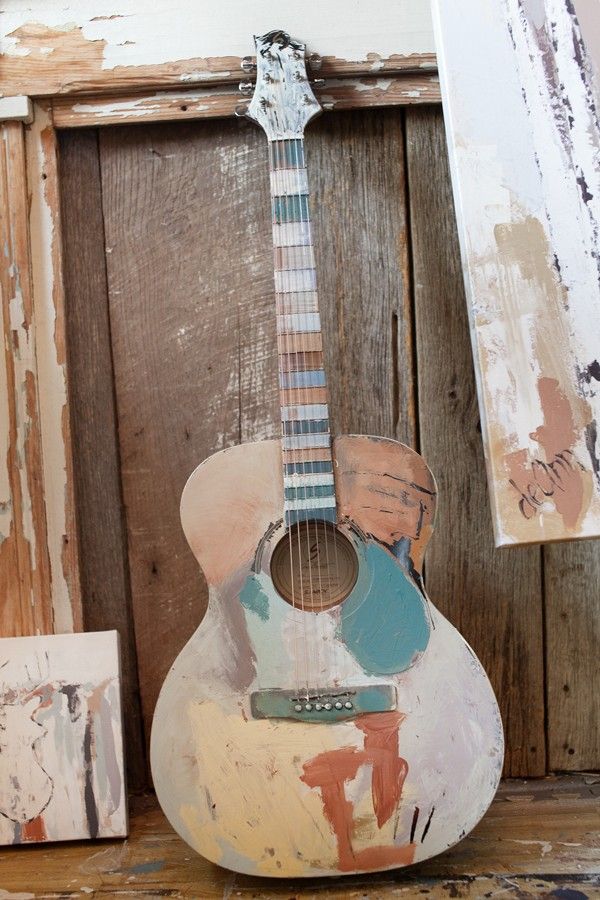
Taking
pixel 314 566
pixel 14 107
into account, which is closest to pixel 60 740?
pixel 314 566

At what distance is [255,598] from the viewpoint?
4.11 feet

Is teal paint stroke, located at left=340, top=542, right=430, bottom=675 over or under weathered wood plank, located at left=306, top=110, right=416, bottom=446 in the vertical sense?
under

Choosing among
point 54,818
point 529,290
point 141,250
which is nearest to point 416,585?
point 529,290

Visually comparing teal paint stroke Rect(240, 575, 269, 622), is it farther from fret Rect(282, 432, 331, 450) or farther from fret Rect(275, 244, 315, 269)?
fret Rect(275, 244, 315, 269)

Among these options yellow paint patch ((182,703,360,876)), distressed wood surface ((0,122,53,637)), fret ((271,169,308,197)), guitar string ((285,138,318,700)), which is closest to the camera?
yellow paint patch ((182,703,360,876))

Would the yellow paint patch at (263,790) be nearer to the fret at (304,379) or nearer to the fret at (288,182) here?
the fret at (304,379)

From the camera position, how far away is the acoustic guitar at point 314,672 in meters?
1.17

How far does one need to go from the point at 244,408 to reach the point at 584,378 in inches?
23.9

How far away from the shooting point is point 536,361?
1.30 m

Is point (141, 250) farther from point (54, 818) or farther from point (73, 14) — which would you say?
point (54, 818)

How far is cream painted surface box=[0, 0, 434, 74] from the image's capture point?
4.95 feet

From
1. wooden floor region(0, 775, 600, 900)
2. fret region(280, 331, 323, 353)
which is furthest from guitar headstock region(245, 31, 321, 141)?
wooden floor region(0, 775, 600, 900)

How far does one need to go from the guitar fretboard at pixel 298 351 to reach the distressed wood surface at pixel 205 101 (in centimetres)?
19

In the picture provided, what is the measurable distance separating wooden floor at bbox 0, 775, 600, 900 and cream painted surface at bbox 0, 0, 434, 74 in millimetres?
1319
